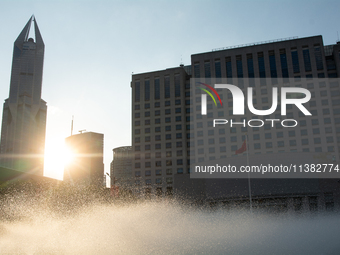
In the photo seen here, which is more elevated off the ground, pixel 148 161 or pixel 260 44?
pixel 260 44

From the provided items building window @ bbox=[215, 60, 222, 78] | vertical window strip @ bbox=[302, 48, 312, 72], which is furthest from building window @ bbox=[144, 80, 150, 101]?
vertical window strip @ bbox=[302, 48, 312, 72]

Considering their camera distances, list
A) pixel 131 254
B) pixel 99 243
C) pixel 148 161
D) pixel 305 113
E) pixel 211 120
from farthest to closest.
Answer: pixel 148 161
pixel 211 120
pixel 305 113
pixel 99 243
pixel 131 254

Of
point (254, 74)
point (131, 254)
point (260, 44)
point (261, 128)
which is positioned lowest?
point (131, 254)

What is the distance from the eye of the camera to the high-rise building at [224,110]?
11212 centimetres

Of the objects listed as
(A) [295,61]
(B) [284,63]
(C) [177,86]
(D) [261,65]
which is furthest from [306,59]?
(C) [177,86]

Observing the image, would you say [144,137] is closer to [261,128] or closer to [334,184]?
[261,128]

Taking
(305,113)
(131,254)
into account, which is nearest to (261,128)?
(305,113)

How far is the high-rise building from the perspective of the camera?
112 meters

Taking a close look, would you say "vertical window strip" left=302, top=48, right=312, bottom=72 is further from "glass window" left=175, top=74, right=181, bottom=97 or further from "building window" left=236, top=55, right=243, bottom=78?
"glass window" left=175, top=74, right=181, bottom=97

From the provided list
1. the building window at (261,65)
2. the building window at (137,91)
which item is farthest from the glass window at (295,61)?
the building window at (137,91)

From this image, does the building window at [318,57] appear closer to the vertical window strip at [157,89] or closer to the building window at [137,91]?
the vertical window strip at [157,89]

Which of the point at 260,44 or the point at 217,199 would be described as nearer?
the point at 217,199

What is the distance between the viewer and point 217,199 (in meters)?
80.5

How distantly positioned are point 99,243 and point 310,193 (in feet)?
192
